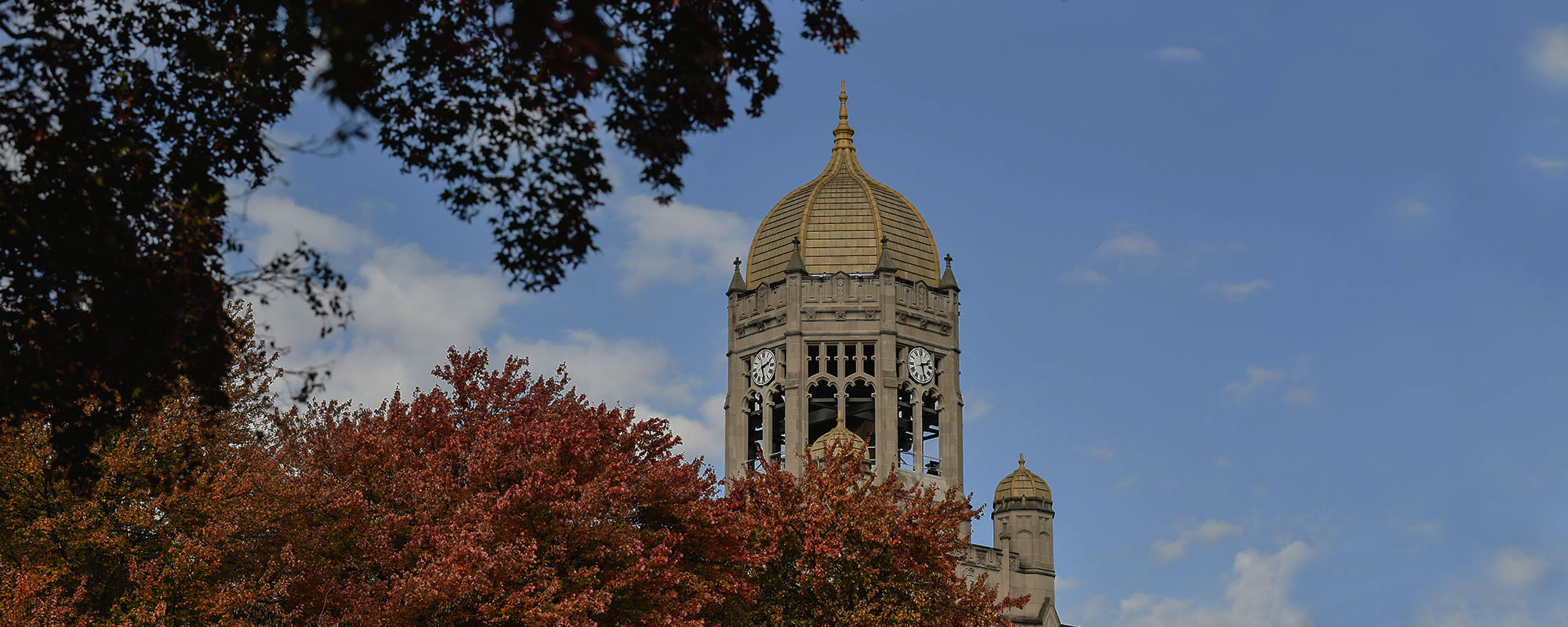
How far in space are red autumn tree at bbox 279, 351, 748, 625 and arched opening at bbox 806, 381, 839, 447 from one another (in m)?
28.5

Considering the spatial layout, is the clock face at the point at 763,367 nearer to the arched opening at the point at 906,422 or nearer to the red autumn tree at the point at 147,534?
the arched opening at the point at 906,422

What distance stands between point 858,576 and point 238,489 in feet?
45.6

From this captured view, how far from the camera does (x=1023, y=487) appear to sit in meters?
64.4

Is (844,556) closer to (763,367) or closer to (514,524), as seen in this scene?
(514,524)

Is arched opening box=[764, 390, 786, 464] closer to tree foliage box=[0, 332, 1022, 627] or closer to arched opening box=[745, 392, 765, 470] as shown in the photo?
arched opening box=[745, 392, 765, 470]

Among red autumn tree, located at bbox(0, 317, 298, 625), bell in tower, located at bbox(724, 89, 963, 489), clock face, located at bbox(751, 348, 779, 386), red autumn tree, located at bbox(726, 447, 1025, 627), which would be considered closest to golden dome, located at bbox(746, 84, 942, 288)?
bell in tower, located at bbox(724, 89, 963, 489)

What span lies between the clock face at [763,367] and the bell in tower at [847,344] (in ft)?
0.21

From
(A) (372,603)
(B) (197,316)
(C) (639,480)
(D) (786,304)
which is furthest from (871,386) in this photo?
(B) (197,316)

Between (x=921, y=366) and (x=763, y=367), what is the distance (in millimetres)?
6556

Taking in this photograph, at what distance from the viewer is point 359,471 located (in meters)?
33.0

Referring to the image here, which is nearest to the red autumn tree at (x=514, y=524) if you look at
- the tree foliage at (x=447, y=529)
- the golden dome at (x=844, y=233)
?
the tree foliage at (x=447, y=529)

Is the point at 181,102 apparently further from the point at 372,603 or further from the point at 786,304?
the point at 786,304

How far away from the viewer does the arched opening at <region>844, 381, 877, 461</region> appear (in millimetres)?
64125

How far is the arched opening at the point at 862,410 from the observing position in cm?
6412
